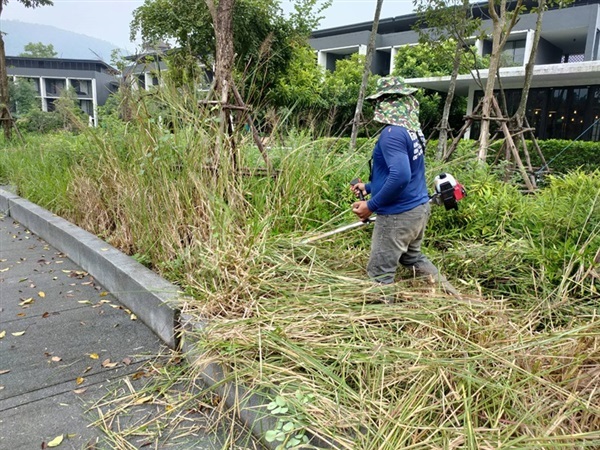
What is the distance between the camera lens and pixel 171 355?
3039 mm

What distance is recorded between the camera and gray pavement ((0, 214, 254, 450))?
2.35 metres

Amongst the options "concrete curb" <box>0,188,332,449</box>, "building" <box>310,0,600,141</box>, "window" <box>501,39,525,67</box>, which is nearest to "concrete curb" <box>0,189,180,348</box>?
"concrete curb" <box>0,188,332,449</box>

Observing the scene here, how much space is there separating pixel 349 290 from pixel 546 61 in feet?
116

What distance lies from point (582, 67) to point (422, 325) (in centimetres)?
1707

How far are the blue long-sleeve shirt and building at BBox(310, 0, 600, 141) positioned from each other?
7112mm

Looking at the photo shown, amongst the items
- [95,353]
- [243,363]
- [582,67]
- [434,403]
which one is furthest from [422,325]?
[582,67]

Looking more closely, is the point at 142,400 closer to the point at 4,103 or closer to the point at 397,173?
the point at 397,173

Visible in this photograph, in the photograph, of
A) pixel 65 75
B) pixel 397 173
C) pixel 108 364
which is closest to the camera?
pixel 397 173

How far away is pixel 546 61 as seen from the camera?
1237 inches

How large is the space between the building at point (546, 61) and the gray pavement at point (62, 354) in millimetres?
8521

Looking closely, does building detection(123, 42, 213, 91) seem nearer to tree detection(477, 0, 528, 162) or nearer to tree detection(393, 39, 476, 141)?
tree detection(477, 0, 528, 162)

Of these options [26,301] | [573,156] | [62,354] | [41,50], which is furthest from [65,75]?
[62,354]

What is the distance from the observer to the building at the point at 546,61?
17.4 metres

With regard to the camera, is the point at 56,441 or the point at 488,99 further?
the point at 488,99
